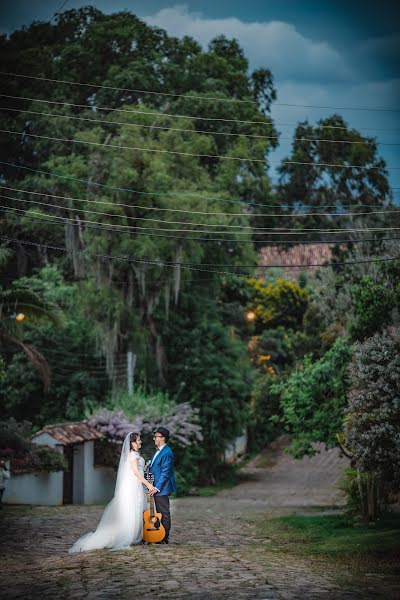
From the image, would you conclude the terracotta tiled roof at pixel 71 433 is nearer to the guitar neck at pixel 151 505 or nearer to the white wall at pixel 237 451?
the guitar neck at pixel 151 505

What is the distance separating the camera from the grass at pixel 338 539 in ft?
43.4

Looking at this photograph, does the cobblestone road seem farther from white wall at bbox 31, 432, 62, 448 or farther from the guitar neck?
white wall at bbox 31, 432, 62, 448

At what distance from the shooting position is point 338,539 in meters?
15.8

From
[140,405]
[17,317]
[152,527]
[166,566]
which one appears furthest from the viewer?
[140,405]

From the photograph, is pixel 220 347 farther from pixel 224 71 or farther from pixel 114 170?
pixel 224 71

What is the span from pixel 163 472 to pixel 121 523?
0.96 m

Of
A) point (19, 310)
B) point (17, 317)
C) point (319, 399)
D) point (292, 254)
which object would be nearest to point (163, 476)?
point (19, 310)

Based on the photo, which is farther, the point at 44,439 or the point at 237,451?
the point at 237,451

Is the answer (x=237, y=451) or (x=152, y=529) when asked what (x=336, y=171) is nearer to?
(x=237, y=451)

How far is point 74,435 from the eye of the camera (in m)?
26.4

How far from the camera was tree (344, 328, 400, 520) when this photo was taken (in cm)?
1470

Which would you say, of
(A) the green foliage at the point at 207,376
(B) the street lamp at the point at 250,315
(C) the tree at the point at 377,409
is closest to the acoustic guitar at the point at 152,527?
(C) the tree at the point at 377,409

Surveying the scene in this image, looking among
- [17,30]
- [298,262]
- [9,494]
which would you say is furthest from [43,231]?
[298,262]

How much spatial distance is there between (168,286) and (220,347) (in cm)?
547
